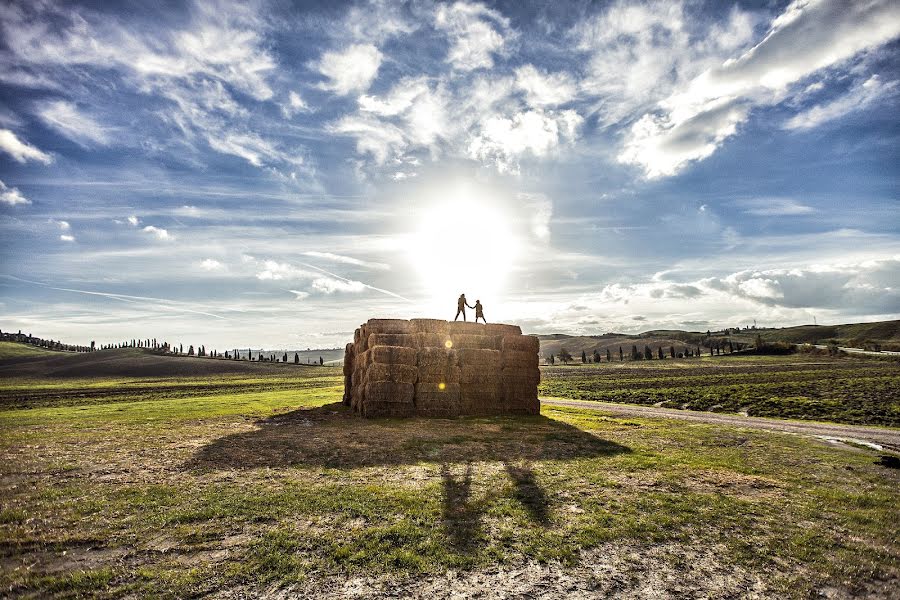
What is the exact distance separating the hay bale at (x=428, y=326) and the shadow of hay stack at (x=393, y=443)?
5.70 m

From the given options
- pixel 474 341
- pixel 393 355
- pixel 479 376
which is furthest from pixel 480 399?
pixel 393 355

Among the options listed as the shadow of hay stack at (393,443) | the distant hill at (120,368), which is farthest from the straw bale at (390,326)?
the distant hill at (120,368)

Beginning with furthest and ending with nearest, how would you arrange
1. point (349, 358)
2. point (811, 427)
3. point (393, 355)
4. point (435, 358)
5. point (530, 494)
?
1. point (349, 358)
2. point (435, 358)
3. point (393, 355)
4. point (811, 427)
5. point (530, 494)

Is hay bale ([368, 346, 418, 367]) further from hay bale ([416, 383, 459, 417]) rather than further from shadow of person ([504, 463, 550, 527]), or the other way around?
shadow of person ([504, 463, 550, 527])

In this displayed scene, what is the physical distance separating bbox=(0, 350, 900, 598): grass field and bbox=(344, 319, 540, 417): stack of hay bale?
8.04 meters

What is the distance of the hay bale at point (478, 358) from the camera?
28.0 meters

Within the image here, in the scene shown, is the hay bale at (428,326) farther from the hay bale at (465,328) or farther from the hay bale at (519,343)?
the hay bale at (519,343)

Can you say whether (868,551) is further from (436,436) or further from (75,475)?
(75,475)

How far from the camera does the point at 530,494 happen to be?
12.0m

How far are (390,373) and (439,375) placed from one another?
10.1 feet

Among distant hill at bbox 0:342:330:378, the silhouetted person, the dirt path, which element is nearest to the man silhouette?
the silhouetted person

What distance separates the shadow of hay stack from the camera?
52.1ft

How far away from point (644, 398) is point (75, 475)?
41.7m

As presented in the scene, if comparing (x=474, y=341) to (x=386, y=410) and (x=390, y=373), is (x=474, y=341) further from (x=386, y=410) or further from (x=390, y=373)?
(x=386, y=410)
